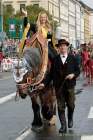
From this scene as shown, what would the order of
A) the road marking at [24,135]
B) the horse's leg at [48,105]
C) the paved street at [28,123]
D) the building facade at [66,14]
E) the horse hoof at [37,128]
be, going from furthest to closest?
the building facade at [66,14]
the horse's leg at [48,105]
the horse hoof at [37,128]
the paved street at [28,123]
the road marking at [24,135]

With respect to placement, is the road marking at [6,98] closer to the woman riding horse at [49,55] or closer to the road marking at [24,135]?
the woman riding horse at [49,55]

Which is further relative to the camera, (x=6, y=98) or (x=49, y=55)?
(x=6, y=98)

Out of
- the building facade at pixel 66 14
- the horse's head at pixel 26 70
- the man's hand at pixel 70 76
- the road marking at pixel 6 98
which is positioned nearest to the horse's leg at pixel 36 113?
the horse's head at pixel 26 70

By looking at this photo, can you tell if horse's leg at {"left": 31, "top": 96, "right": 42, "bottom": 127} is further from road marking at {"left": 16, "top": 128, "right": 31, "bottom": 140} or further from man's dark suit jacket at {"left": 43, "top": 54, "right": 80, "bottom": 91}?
man's dark suit jacket at {"left": 43, "top": 54, "right": 80, "bottom": 91}

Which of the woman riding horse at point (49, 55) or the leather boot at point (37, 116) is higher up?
the woman riding horse at point (49, 55)

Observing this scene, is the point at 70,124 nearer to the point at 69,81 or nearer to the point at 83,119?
the point at 69,81

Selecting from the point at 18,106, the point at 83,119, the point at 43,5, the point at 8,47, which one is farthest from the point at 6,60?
the point at 43,5

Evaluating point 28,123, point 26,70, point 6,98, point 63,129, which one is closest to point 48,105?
point 28,123

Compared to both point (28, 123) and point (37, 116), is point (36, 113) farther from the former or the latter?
point (28, 123)

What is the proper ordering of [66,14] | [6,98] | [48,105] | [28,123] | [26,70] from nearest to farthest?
[26,70]
[48,105]
[28,123]
[6,98]
[66,14]

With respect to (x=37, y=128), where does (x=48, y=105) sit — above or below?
above

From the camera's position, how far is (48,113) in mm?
12078

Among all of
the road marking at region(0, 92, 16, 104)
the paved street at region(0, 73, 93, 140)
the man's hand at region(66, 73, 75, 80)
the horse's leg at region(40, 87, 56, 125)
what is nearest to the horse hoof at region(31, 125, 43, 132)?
the paved street at region(0, 73, 93, 140)

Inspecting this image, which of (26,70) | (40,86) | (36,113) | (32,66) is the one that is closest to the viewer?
(26,70)
